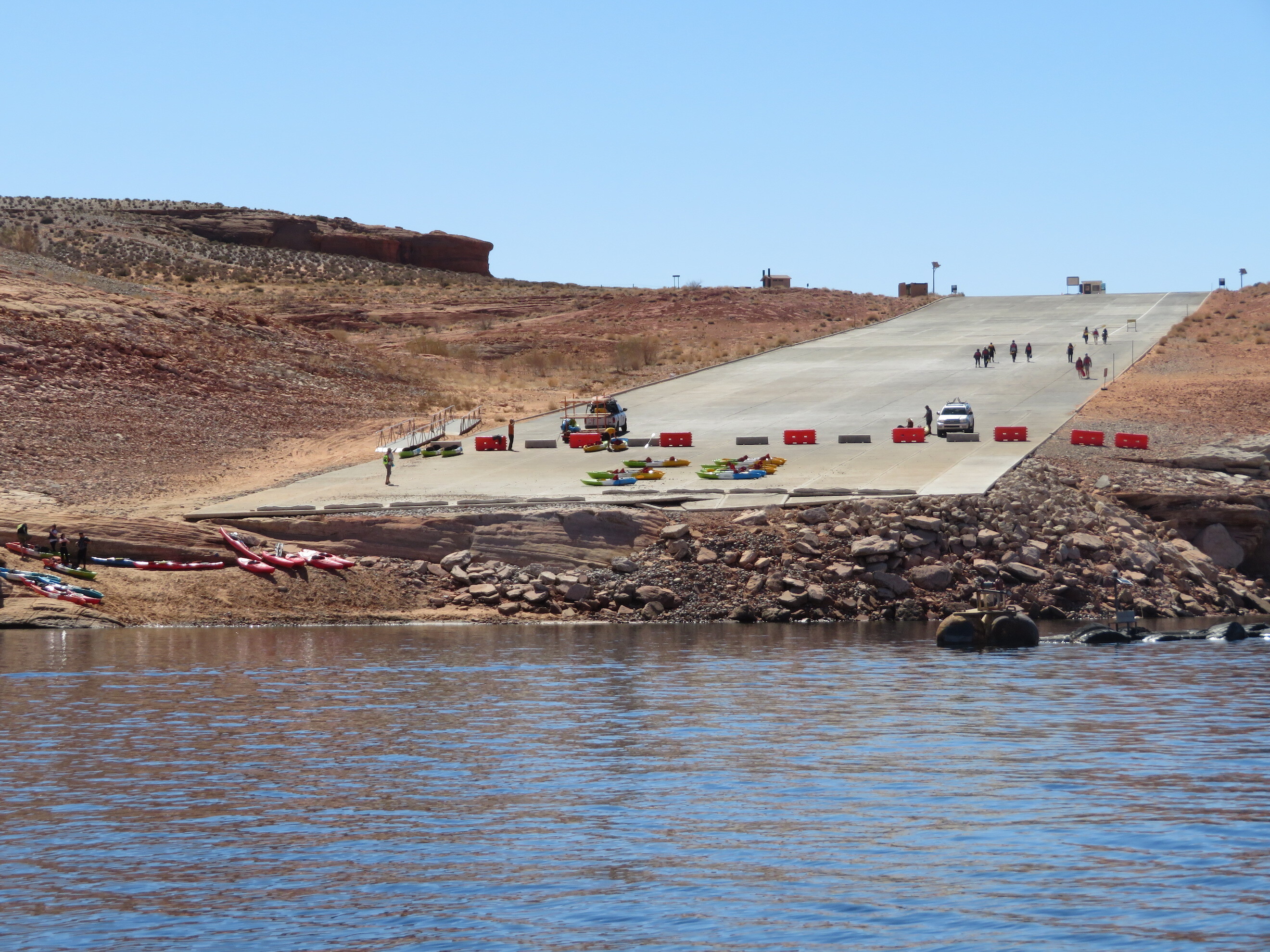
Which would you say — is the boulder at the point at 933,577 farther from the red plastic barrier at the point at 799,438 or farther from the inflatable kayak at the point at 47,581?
the inflatable kayak at the point at 47,581

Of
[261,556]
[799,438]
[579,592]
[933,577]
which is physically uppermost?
[799,438]

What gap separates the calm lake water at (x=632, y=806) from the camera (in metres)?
13.5

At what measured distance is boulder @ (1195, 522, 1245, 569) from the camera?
47.1 meters

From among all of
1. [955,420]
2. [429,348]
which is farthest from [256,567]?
[429,348]

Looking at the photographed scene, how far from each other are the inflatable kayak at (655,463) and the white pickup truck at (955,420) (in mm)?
11450

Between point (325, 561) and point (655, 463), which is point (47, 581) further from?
point (655, 463)

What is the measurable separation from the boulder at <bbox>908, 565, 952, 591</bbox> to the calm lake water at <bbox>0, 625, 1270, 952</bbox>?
9490mm

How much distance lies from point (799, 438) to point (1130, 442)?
12165mm

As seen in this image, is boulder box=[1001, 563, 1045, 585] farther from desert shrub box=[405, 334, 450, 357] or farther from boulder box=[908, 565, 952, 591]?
desert shrub box=[405, 334, 450, 357]

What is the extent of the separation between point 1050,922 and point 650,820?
536cm

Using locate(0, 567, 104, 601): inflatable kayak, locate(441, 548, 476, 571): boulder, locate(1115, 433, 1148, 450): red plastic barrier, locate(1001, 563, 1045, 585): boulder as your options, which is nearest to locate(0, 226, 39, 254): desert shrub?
locate(0, 567, 104, 601): inflatable kayak

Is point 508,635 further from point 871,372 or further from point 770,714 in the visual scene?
point 871,372

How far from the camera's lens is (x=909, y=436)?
57.1 metres

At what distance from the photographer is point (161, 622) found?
3981cm
